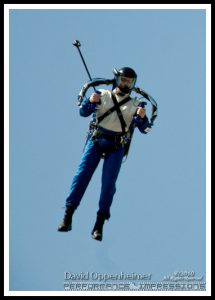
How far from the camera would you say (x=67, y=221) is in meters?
17.4

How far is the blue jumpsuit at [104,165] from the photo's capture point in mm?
17609

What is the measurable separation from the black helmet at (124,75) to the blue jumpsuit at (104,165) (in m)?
0.71

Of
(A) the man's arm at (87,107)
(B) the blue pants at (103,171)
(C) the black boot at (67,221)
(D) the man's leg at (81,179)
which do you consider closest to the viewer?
(C) the black boot at (67,221)

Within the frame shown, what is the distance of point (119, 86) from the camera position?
706 inches

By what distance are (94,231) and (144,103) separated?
3.04 meters

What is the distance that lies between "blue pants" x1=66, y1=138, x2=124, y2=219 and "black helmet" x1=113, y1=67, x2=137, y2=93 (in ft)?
3.99

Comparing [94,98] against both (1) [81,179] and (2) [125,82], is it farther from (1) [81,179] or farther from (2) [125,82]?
(1) [81,179]

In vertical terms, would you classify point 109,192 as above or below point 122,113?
below

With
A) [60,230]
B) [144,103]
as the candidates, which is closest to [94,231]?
[60,230]

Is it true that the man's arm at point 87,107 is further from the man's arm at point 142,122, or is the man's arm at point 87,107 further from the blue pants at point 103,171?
the man's arm at point 142,122

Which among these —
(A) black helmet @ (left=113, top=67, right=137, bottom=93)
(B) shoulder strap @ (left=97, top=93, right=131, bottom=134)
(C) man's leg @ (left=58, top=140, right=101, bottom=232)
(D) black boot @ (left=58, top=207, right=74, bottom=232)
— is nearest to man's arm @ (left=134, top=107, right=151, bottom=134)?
(B) shoulder strap @ (left=97, top=93, right=131, bottom=134)

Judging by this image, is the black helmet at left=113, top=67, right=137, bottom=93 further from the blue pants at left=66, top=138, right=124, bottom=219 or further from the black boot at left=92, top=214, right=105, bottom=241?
the black boot at left=92, top=214, right=105, bottom=241

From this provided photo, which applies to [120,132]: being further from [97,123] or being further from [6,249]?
[6,249]

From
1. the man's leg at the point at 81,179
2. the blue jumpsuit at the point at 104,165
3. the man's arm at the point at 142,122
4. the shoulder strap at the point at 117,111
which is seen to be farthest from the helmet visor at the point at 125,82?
the man's leg at the point at 81,179
